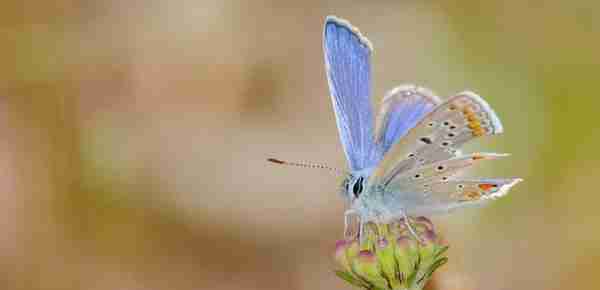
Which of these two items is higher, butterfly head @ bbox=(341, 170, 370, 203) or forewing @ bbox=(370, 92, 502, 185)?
forewing @ bbox=(370, 92, 502, 185)

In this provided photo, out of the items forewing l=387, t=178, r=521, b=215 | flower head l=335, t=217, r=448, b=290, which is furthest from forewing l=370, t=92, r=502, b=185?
flower head l=335, t=217, r=448, b=290

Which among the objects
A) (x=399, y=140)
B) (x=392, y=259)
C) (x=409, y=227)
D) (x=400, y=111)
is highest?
(x=400, y=111)

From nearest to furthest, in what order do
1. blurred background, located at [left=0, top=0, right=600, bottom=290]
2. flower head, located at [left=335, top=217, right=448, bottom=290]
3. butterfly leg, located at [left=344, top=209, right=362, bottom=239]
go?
flower head, located at [left=335, top=217, right=448, bottom=290] < butterfly leg, located at [left=344, top=209, right=362, bottom=239] < blurred background, located at [left=0, top=0, right=600, bottom=290]

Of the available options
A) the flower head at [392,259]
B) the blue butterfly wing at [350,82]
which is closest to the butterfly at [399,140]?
the blue butterfly wing at [350,82]

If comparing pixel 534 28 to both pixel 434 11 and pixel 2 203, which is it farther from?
pixel 2 203

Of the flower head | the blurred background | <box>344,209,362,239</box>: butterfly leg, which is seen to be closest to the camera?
the flower head

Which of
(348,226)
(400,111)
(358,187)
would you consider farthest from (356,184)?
(400,111)

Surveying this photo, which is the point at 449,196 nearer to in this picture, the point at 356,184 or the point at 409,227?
the point at 409,227

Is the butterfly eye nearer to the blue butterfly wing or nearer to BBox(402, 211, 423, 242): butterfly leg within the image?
the blue butterfly wing
